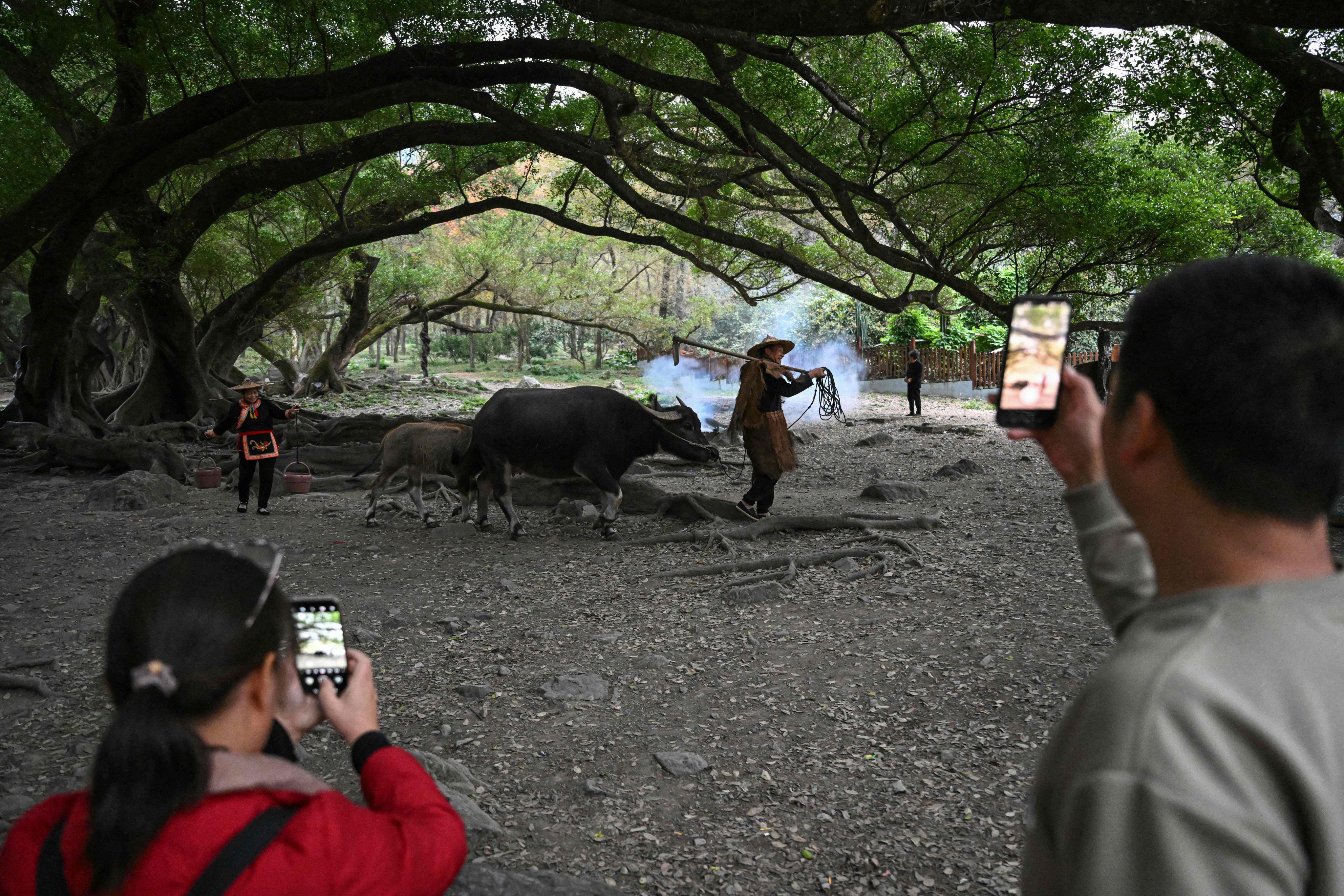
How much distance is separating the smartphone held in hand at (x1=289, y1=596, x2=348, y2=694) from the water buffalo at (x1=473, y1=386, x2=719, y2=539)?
24.4 feet

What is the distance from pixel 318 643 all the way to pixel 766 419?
24.5 feet

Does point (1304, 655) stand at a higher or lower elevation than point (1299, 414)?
lower

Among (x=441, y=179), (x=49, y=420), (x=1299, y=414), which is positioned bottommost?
(x=49, y=420)

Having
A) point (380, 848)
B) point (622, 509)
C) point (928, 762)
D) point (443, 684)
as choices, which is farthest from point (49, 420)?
point (380, 848)

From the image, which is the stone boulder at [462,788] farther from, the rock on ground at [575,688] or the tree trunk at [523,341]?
the tree trunk at [523,341]

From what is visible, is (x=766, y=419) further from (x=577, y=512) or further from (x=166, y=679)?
(x=166, y=679)

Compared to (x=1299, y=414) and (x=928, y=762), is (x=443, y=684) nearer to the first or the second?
(x=928, y=762)

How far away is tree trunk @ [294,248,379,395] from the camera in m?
21.2

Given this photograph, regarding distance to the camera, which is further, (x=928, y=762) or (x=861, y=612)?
(x=861, y=612)

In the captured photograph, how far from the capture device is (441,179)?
15250mm

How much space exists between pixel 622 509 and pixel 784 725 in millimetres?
5936

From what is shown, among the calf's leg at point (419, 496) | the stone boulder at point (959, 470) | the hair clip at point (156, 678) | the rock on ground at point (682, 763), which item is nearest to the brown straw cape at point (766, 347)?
the calf's leg at point (419, 496)

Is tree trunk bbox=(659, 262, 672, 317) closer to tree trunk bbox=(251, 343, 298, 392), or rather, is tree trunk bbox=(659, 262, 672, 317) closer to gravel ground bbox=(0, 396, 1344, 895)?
tree trunk bbox=(251, 343, 298, 392)

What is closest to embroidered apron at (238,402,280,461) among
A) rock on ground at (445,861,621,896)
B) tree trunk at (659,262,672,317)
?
rock on ground at (445,861,621,896)
